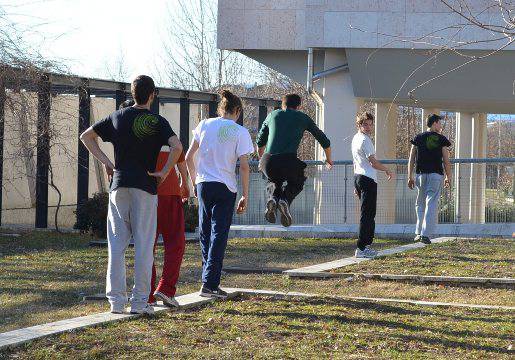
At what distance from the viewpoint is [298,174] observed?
1160 centimetres

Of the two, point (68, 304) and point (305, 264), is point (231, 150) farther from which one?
point (305, 264)

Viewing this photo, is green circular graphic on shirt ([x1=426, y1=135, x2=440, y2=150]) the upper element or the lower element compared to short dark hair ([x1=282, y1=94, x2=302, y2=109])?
lower

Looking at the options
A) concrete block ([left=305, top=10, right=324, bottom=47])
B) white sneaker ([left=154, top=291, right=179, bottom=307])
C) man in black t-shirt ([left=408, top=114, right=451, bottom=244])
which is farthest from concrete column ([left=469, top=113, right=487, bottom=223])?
white sneaker ([left=154, top=291, right=179, bottom=307])

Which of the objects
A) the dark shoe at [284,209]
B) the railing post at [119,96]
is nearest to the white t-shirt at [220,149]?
the dark shoe at [284,209]

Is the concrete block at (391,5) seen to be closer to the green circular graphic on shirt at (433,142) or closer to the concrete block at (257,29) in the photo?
the concrete block at (257,29)

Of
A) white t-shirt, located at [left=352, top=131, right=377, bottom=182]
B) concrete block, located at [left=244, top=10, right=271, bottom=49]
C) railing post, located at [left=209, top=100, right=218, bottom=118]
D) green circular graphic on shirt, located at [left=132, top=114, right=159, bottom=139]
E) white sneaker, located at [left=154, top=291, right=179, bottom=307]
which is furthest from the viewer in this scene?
railing post, located at [left=209, top=100, right=218, bottom=118]

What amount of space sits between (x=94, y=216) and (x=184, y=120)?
6.58 metres

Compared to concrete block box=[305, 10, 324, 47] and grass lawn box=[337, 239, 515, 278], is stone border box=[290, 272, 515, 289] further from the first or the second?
concrete block box=[305, 10, 324, 47]

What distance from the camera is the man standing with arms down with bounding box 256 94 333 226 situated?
11352 mm

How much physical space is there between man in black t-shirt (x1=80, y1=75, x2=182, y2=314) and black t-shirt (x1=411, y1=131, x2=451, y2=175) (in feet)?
25.6

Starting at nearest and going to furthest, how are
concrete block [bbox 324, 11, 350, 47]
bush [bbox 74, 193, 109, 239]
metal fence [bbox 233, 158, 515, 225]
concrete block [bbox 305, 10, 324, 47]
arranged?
metal fence [bbox 233, 158, 515, 225] < bush [bbox 74, 193, 109, 239] < concrete block [bbox 324, 11, 350, 47] < concrete block [bbox 305, 10, 324, 47]

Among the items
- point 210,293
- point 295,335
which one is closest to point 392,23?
point 210,293

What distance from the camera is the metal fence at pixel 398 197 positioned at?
65.9ft

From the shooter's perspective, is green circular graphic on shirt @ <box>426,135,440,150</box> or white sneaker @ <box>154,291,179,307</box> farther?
green circular graphic on shirt @ <box>426,135,440,150</box>
